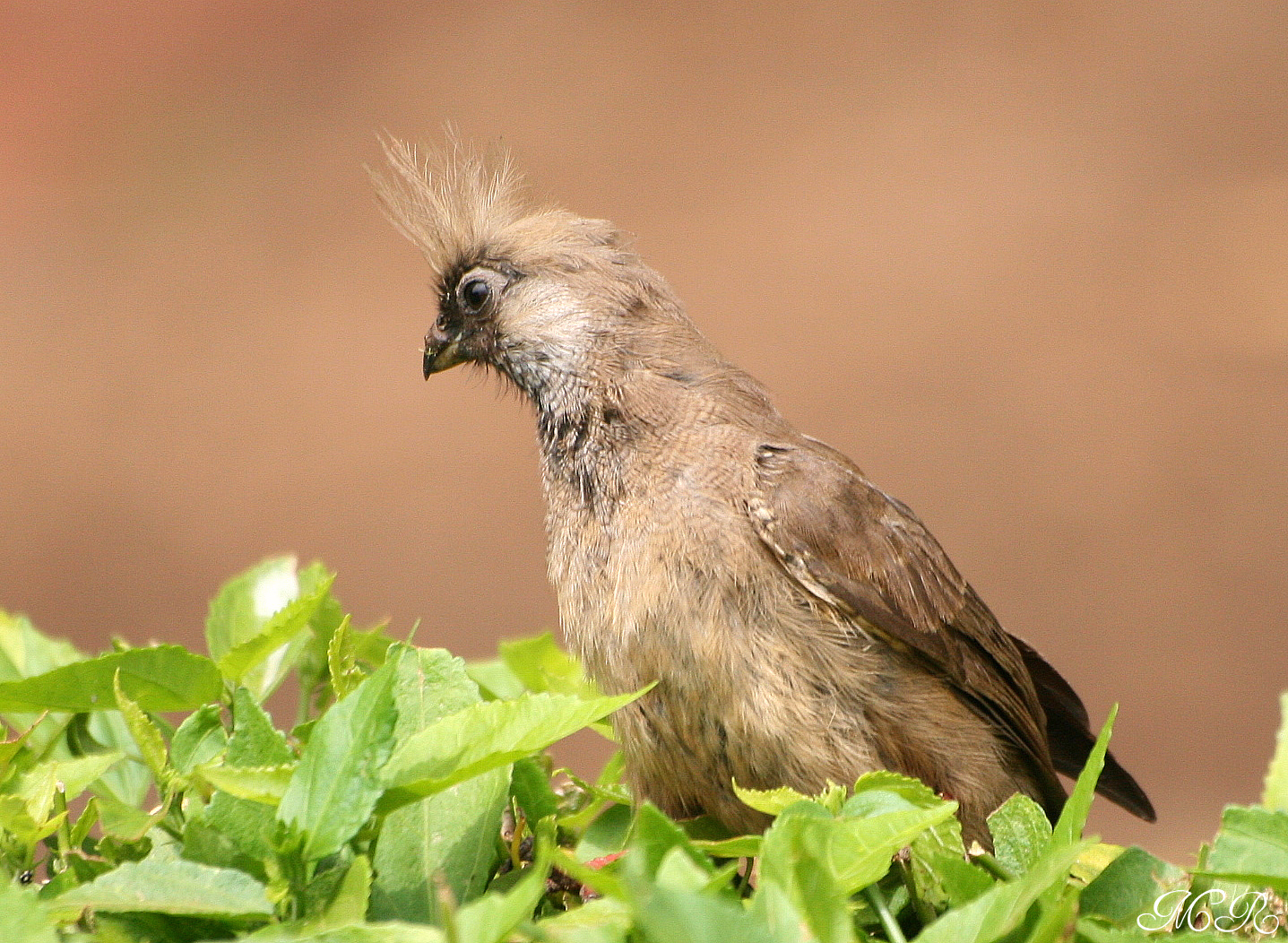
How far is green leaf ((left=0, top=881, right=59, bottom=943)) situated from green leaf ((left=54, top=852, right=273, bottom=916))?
74mm

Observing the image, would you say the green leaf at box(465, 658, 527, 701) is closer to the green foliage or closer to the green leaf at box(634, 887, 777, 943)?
the green foliage

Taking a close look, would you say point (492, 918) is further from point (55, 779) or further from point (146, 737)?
point (55, 779)

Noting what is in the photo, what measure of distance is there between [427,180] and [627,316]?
2.08ft

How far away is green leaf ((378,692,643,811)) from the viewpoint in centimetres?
123

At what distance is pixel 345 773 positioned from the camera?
121cm

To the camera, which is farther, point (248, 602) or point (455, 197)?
point (455, 197)

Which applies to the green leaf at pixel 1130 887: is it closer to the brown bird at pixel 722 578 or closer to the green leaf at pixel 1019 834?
the green leaf at pixel 1019 834

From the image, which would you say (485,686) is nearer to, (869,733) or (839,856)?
(869,733)

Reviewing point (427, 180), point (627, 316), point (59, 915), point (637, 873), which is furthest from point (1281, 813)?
point (427, 180)

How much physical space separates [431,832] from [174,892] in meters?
0.26

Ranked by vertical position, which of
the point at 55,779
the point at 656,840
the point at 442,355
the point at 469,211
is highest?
the point at 469,211

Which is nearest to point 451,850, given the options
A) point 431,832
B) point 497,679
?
point 431,832

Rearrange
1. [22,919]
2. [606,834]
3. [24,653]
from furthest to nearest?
[24,653] < [606,834] < [22,919]

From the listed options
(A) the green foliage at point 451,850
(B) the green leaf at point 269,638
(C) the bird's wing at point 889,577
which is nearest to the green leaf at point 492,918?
(A) the green foliage at point 451,850
